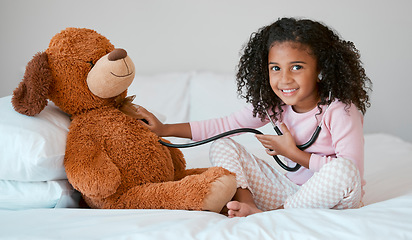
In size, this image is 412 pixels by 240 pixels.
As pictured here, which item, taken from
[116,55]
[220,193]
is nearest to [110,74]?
[116,55]

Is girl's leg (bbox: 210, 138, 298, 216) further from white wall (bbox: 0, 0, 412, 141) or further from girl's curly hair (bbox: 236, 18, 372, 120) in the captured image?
white wall (bbox: 0, 0, 412, 141)

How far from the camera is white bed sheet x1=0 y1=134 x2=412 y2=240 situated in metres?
0.86

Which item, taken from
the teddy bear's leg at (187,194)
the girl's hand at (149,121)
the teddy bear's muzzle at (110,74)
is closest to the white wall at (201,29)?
the girl's hand at (149,121)

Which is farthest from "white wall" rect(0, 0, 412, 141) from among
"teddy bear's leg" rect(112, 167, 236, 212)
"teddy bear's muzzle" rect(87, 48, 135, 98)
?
"teddy bear's leg" rect(112, 167, 236, 212)

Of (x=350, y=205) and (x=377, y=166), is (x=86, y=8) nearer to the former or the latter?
(x=377, y=166)

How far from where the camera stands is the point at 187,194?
1074 millimetres

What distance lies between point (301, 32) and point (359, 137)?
33cm

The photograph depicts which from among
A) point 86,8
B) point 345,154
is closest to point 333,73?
point 345,154

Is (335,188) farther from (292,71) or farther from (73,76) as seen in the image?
(73,76)

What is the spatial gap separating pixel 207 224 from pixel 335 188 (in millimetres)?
322

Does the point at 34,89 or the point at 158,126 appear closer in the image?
the point at 34,89

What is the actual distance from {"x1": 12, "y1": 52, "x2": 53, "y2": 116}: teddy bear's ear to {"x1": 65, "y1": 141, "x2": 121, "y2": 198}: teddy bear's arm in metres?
0.14

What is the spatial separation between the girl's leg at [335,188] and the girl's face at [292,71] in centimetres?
27

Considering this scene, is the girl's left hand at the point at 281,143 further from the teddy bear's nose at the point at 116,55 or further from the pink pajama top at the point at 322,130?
the teddy bear's nose at the point at 116,55
